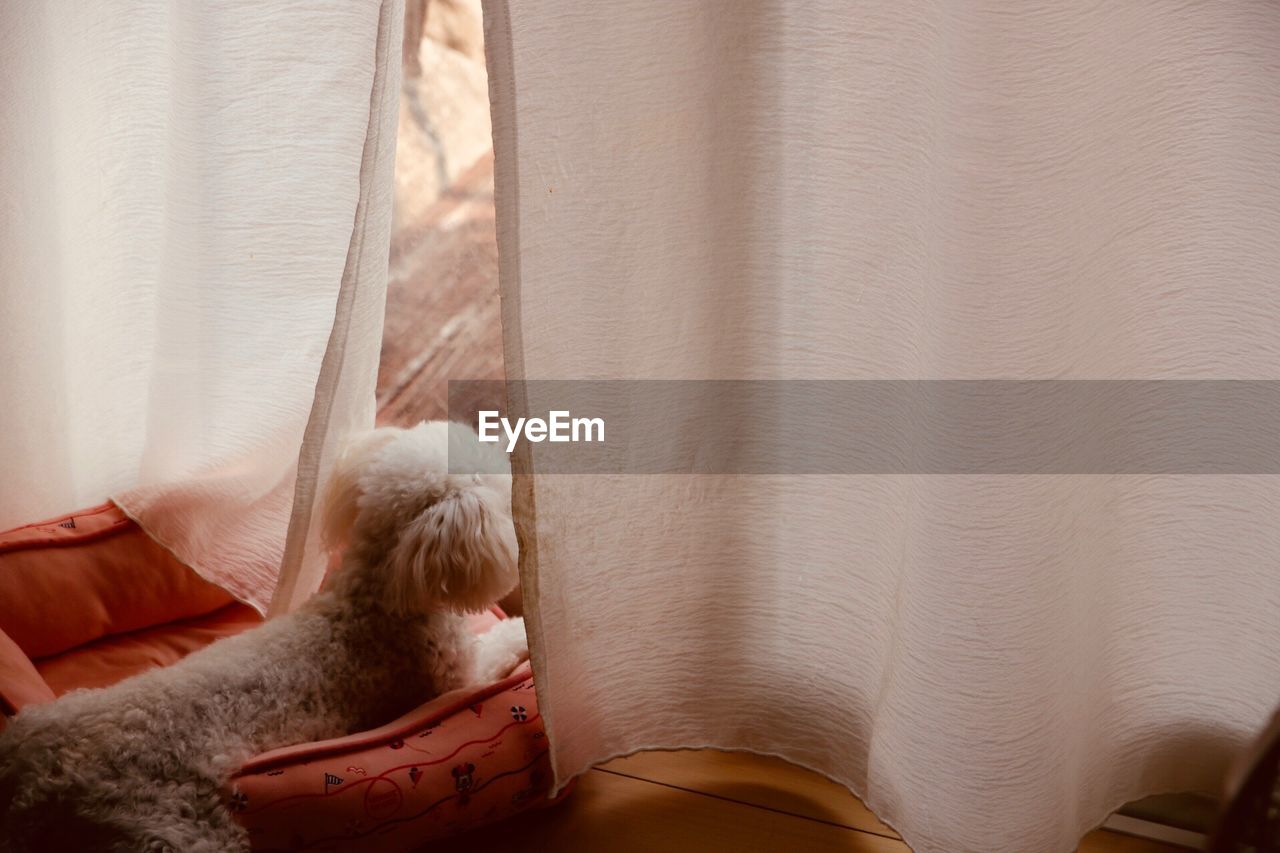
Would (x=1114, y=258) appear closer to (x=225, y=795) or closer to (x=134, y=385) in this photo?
(x=225, y=795)

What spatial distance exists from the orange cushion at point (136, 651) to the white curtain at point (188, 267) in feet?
0.32

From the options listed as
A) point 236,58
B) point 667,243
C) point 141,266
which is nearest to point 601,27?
point 667,243

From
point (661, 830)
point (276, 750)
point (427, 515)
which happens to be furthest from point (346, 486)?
point (661, 830)

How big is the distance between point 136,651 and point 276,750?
521 millimetres

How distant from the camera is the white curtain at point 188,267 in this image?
4.65 feet

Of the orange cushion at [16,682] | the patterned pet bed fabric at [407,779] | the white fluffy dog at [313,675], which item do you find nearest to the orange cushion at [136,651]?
the orange cushion at [16,682]

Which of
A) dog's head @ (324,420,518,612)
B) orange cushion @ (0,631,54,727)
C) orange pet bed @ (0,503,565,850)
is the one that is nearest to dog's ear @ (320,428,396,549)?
dog's head @ (324,420,518,612)

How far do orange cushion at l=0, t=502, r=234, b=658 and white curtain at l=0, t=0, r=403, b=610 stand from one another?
0.17 feet

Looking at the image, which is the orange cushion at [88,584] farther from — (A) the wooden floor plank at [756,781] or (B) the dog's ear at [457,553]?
(A) the wooden floor plank at [756,781]

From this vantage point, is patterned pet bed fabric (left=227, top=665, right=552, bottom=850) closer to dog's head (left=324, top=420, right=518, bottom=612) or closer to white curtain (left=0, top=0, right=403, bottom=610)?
dog's head (left=324, top=420, right=518, bottom=612)

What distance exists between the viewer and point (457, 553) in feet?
4.05

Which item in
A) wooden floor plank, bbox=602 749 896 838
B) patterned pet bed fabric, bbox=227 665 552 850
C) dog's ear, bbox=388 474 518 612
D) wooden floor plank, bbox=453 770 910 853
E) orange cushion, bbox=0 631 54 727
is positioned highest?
dog's ear, bbox=388 474 518 612

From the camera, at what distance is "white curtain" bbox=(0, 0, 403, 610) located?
142 cm

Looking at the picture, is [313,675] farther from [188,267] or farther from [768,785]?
[188,267]
